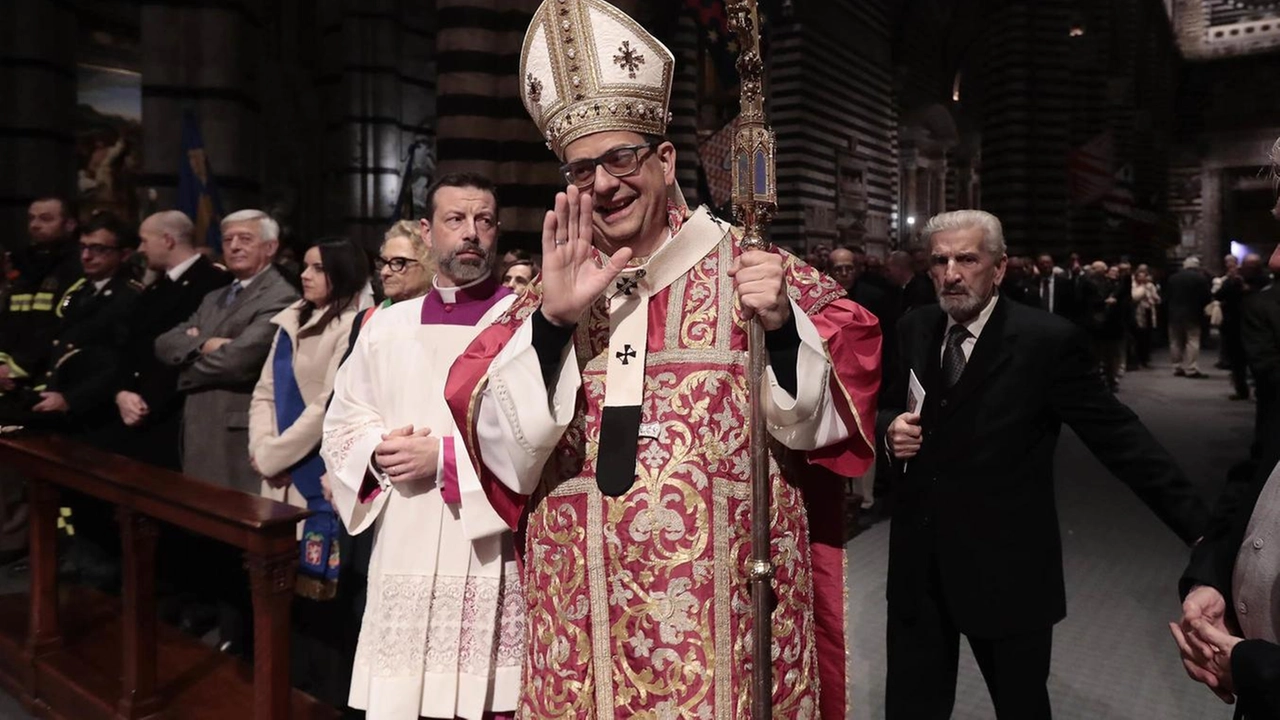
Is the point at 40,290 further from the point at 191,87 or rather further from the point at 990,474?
the point at 990,474

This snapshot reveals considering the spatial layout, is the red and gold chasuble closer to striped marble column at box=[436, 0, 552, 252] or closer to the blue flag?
the blue flag

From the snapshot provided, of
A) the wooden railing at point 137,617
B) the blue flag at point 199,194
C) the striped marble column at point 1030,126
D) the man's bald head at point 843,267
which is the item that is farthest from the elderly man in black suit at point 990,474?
the striped marble column at point 1030,126

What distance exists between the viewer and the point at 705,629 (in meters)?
1.75

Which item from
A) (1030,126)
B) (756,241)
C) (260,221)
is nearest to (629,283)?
(756,241)

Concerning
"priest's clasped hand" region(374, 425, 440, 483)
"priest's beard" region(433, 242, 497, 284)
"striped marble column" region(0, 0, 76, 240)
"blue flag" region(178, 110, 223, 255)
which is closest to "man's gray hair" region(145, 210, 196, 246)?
"blue flag" region(178, 110, 223, 255)

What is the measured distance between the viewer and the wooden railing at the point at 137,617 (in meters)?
2.66

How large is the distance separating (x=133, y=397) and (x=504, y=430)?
364cm

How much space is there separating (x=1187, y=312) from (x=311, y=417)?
14.3 metres

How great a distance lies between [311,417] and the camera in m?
3.60

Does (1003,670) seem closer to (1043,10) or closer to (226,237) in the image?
(226,237)

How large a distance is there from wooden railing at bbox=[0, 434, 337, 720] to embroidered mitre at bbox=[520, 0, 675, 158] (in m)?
1.50

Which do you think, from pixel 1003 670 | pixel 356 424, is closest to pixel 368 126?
pixel 356 424

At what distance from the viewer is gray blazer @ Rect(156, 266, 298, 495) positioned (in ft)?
13.9

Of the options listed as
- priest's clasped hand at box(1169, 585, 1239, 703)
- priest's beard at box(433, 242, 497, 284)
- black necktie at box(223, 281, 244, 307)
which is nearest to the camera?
priest's clasped hand at box(1169, 585, 1239, 703)
